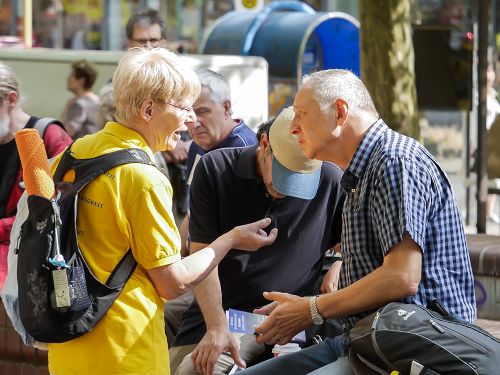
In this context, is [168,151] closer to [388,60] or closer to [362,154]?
[388,60]

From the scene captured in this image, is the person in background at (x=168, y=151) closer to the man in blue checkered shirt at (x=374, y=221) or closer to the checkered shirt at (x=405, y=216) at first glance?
the man in blue checkered shirt at (x=374, y=221)

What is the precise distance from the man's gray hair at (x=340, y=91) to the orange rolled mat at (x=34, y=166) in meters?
0.93

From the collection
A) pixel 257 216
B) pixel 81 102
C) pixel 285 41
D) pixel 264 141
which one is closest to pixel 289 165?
pixel 264 141

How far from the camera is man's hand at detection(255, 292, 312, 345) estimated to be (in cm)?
370

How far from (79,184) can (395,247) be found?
99cm

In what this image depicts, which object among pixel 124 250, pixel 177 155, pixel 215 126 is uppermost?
pixel 215 126

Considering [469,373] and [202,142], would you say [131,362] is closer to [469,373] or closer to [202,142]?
[469,373]

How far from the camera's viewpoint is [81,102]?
9344mm

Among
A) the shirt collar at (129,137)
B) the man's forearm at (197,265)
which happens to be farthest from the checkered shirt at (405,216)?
the shirt collar at (129,137)

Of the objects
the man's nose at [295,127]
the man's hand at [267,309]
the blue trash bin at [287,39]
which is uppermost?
the blue trash bin at [287,39]

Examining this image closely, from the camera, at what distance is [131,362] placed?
3.37m

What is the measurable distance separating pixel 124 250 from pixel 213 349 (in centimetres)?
102

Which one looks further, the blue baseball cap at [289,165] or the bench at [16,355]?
the bench at [16,355]

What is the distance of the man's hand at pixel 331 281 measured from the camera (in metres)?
4.62
